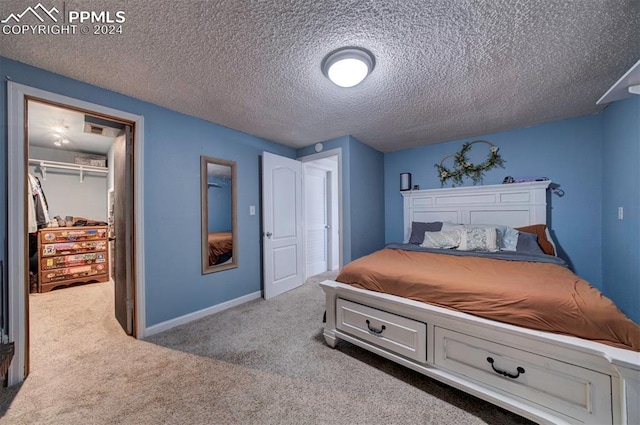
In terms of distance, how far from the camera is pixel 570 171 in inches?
107

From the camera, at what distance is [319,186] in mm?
4668

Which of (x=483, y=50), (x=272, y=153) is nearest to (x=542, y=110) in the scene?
(x=483, y=50)

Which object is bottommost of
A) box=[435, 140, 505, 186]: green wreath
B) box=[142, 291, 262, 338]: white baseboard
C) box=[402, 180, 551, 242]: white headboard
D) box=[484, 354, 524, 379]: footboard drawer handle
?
box=[142, 291, 262, 338]: white baseboard

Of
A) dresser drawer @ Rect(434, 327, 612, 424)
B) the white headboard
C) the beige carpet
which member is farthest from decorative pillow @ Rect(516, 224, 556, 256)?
the beige carpet

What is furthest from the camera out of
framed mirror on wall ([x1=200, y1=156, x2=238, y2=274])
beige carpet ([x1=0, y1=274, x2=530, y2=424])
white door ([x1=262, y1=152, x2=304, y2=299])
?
white door ([x1=262, y1=152, x2=304, y2=299])

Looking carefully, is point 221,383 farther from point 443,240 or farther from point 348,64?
point 443,240

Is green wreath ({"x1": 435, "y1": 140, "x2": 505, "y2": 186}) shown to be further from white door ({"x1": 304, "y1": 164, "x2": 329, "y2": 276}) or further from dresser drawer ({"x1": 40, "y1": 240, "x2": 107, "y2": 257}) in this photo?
dresser drawer ({"x1": 40, "y1": 240, "x2": 107, "y2": 257})

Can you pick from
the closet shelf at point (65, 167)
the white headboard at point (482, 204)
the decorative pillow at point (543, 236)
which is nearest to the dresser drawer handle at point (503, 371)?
the decorative pillow at point (543, 236)

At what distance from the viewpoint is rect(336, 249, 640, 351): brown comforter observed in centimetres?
113

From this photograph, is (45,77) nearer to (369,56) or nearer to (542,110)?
(369,56)

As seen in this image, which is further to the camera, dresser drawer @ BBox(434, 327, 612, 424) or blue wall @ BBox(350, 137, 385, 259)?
Answer: blue wall @ BBox(350, 137, 385, 259)

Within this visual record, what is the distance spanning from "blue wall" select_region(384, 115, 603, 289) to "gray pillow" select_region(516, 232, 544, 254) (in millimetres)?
647

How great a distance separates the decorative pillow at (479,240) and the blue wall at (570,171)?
101 cm

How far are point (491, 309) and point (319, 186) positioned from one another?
3.64 m
